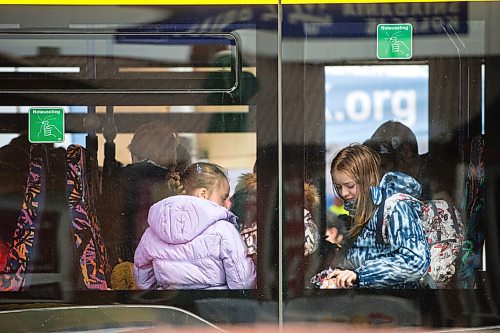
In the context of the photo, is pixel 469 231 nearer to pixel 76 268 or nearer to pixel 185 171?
pixel 185 171

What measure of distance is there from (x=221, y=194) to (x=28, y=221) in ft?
2.90

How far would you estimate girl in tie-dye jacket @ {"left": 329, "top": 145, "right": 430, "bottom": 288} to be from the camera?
5746 millimetres

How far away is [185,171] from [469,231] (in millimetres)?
1316

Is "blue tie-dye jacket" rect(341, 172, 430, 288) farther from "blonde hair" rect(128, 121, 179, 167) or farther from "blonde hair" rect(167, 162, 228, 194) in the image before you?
"blonde hair" rect(128, 121, 179, 167)

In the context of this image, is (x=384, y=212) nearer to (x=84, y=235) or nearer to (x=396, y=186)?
(x=396, y=186)

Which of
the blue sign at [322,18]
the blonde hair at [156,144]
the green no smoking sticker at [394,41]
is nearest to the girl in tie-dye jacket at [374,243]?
the green no smoking sticker at [394,41]

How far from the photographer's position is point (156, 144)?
5754 millimetres

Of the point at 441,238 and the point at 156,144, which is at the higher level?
the point at 156,144

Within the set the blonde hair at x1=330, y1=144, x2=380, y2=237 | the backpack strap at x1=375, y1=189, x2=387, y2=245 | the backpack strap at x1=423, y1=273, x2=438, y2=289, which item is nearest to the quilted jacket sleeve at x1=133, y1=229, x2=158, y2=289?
the blonde hair at x1=330, y1=144, x2=380, y2=237

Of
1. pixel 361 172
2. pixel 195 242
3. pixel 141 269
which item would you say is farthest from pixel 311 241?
pixel 141 269

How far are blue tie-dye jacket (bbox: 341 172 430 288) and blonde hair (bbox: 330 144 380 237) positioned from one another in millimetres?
37

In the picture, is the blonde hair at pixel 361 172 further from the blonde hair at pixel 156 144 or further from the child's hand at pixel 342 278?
the blonde hair at pixel 156 144

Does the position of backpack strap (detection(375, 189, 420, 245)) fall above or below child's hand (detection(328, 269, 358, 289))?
above

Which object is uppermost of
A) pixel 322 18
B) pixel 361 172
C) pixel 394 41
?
pixel 322 18
